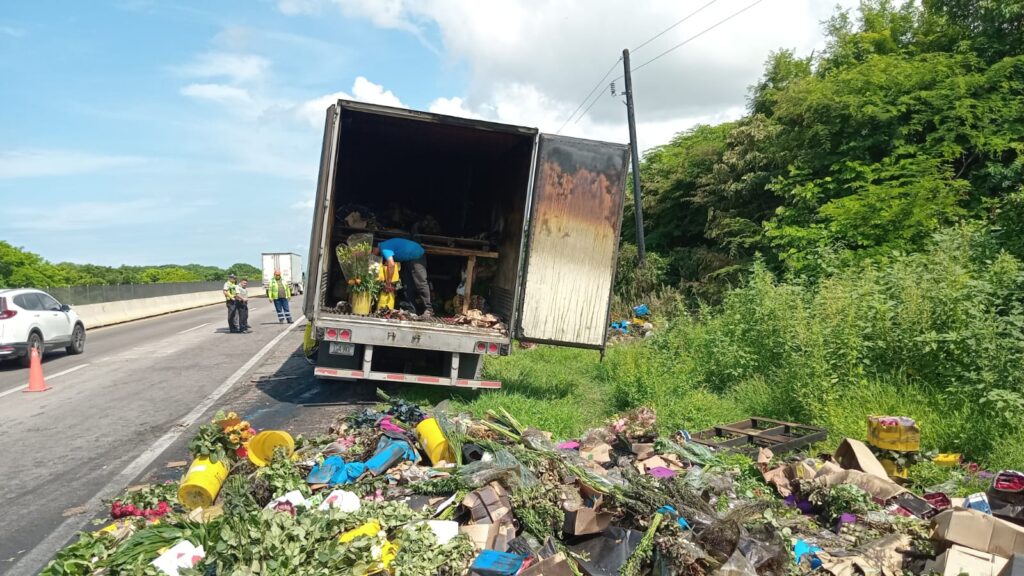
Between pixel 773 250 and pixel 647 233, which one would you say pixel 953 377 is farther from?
pixel 647 233

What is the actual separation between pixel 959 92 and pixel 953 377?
23.8ft

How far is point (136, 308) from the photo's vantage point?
80.9 ft

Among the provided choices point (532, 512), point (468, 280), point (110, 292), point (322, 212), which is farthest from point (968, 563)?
point (110, 292)

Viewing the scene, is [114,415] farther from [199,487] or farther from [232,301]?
[232,301]

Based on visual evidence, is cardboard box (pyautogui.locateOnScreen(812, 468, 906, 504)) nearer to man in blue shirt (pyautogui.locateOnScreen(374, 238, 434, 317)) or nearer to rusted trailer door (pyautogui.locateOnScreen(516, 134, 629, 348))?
rusted trailer door (pyautogui.locateOnScreen(516, 134, 629, 348))

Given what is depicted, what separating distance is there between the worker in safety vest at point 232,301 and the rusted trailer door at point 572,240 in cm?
1160

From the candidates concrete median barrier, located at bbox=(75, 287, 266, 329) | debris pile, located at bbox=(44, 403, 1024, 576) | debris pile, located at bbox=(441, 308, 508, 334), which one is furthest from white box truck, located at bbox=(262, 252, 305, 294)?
debris pile, located at bbox=(44, 403, 1024, 576)

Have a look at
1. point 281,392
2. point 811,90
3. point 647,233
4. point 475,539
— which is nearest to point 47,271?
point 647,233

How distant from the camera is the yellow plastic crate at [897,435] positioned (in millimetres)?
5160

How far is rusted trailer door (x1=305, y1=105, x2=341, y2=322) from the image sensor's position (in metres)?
7.62

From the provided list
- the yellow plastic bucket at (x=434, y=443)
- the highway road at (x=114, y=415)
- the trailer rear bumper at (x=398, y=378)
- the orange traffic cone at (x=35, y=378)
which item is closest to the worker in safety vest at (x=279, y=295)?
the highway road at (x=114, y=415)

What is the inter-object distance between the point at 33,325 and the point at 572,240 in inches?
427

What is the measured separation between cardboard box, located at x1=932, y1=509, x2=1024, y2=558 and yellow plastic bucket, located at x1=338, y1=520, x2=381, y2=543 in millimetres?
3084

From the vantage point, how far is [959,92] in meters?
11.1
